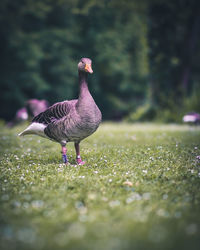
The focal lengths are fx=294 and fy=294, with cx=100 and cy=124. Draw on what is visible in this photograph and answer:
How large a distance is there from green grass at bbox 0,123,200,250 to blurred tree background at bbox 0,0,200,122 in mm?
16316

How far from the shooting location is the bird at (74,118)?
6.29 metres

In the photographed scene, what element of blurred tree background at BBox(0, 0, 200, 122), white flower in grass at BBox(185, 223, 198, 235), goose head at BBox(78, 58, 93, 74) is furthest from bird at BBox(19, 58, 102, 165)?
blurred tree background at BBox(0, 0, 200, 122)

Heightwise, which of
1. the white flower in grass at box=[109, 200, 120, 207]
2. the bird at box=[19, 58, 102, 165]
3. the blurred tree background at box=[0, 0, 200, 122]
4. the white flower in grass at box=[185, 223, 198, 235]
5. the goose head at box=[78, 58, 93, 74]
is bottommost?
the white flower in grass at box=[185, 223, 198, 235]

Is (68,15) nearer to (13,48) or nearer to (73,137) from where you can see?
(13,48)

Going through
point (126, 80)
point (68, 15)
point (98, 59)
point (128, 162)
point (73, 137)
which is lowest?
point (128, 162)

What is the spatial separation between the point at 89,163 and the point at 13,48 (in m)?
22.7

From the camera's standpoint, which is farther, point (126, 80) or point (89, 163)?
point (126, 80)

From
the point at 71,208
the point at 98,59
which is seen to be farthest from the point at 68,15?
the point at 71,208

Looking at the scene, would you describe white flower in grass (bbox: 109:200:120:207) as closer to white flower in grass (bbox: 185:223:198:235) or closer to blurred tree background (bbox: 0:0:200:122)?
white flower in grass (bbox: 185:223:198:235)

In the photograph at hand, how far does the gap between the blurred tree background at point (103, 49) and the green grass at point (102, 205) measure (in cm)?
1632

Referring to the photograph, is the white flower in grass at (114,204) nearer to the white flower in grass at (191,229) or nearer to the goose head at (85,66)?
the white flower in grass at (191,229)

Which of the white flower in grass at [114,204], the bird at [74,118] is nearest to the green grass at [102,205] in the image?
the white flower in grass at [114,204]

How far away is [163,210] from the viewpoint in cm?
385

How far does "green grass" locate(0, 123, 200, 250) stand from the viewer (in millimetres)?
3084
